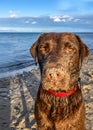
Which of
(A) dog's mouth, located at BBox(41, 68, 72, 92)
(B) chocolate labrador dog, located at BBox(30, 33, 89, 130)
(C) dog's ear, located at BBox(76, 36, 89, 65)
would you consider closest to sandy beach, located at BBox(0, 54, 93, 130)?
(B) chocolate labrador dog, located at BBox(30, 33, 89, 130)

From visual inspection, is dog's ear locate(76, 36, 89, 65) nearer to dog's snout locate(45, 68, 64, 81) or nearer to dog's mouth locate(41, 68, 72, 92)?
dog's mouth locate(41, 68, 72, 92)

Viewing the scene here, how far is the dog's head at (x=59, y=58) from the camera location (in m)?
4.57

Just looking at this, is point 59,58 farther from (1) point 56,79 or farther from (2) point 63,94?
(2) point 63,94

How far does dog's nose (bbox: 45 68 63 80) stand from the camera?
445cm

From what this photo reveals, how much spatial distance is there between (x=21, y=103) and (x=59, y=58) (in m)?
5.02

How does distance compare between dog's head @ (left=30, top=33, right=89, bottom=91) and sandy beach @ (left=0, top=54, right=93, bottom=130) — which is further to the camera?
sandy beach @ (left=0, top=54, right=93, bottom=130)

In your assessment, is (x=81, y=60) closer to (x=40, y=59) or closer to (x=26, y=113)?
(x=40, y=59)

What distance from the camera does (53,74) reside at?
448 cm

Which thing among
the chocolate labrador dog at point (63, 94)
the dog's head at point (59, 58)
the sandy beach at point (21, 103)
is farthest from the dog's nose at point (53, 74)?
the sandy beach at point (21, 103)

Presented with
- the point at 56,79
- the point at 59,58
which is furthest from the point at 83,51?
the point at 56,79

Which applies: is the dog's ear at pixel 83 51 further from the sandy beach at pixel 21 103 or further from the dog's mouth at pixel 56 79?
the sandy beach at pixel 21 103

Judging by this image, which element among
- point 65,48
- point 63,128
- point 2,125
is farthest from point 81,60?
point 2,125

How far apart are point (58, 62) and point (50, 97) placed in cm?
80

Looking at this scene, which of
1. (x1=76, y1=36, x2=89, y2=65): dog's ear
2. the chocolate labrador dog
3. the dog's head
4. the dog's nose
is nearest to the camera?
the dog's nose
